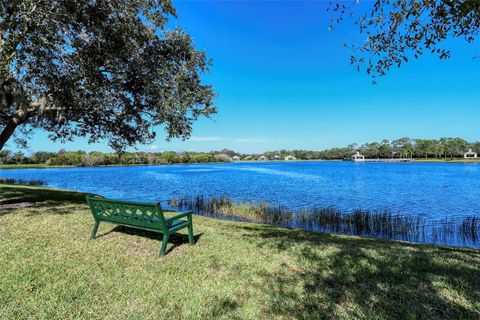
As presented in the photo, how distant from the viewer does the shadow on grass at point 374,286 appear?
314cm

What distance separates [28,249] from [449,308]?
6982 millimetres

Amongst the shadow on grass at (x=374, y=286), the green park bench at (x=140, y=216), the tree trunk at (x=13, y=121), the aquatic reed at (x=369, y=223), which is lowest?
the aquatic reed at (x=369, y=223)

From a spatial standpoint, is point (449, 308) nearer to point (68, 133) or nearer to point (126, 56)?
point (126, 56)

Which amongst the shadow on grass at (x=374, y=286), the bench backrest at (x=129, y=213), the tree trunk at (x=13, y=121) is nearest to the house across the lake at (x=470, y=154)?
the shadow on grass at (x=374, y=286)

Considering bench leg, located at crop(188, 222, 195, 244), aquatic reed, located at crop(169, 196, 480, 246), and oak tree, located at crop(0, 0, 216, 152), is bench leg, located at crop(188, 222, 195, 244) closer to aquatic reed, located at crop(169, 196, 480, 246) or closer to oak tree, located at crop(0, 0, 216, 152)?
oak tree, located at crop(0, 0, 216, 152)

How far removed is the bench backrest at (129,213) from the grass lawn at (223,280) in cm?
52

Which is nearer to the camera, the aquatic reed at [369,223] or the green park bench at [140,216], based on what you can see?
the green park bench at [140,216]

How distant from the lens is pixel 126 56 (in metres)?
8.84

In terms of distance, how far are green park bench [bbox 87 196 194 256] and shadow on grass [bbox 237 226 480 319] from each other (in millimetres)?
2018

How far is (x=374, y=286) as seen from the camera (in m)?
3.76

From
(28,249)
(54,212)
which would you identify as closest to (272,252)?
(28,249)

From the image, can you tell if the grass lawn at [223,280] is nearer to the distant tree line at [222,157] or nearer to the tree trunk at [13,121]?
the tree trunk at [13,121]

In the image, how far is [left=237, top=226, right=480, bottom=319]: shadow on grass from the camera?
3137 mm

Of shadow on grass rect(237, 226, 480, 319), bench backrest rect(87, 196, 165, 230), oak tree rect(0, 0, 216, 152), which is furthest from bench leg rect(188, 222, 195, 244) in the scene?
oak tree rect(0, 0, 216, 152)
